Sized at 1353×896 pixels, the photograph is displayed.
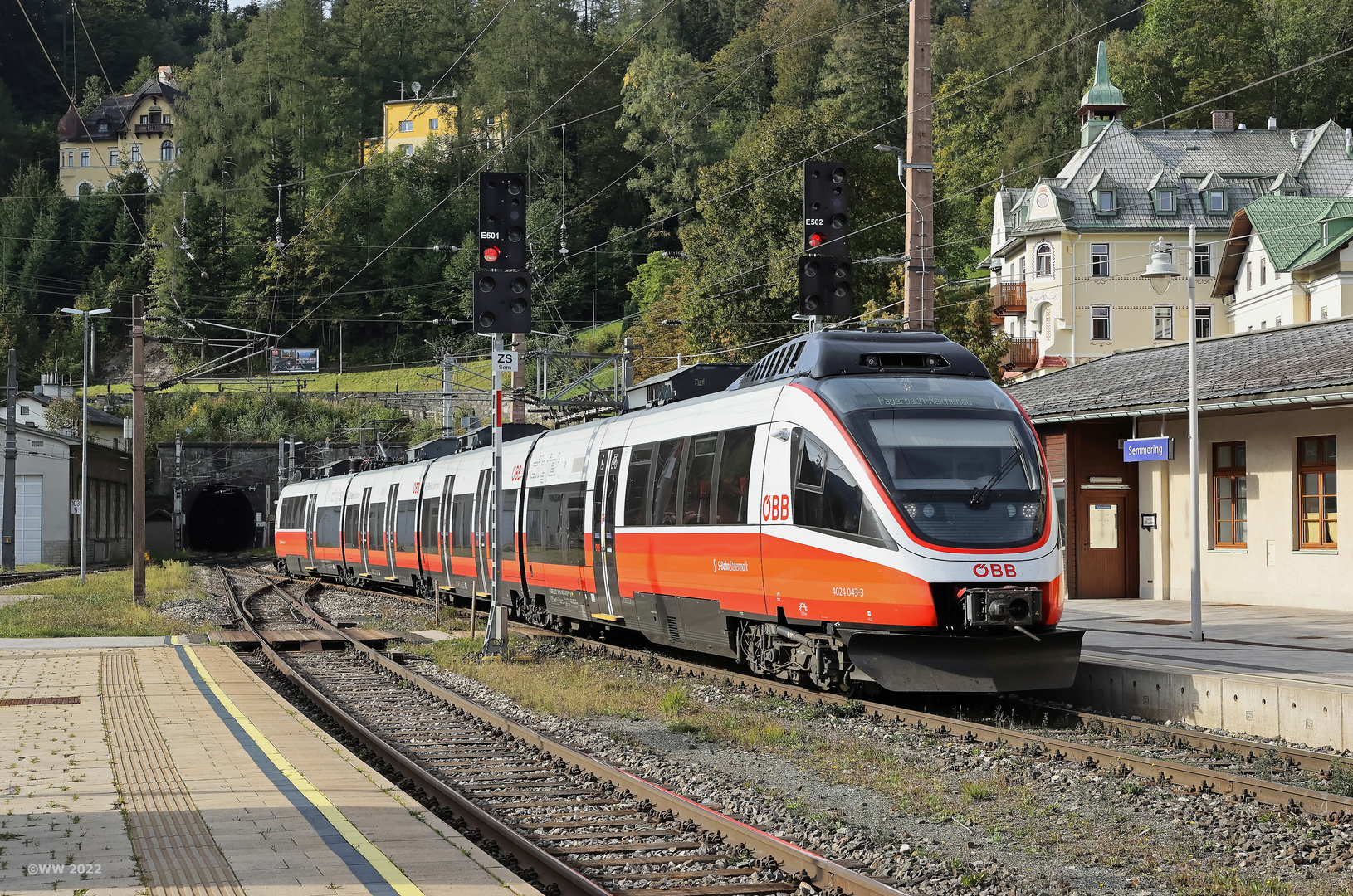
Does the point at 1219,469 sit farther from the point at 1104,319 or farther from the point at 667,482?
the point at 1104,319

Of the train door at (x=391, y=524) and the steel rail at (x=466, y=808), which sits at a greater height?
the train door at (x=391, y=524)

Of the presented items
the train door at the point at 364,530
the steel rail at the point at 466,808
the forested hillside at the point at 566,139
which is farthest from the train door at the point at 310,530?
the steel rail at the point at 466,808

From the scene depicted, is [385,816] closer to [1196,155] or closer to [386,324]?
[1196,155]

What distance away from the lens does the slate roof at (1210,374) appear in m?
20.6

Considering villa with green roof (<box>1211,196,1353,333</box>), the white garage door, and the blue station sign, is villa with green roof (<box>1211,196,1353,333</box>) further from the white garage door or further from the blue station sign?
the white garage door

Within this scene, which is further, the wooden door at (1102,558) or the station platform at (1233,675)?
the wooden door at (1102,558)

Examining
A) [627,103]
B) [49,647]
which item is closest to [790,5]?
[627,103]

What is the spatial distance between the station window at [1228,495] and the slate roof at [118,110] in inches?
4843

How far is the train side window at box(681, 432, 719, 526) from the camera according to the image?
15.5m

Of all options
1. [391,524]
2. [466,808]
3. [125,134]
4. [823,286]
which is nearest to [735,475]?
[823,286]

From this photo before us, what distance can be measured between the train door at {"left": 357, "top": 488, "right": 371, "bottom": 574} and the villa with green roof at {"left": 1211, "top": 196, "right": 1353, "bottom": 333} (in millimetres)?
30913

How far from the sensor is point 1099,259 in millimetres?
63281

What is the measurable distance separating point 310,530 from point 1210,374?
106 feet

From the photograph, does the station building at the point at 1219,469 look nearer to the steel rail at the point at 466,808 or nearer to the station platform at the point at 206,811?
the steel rail at the point at 466,808
